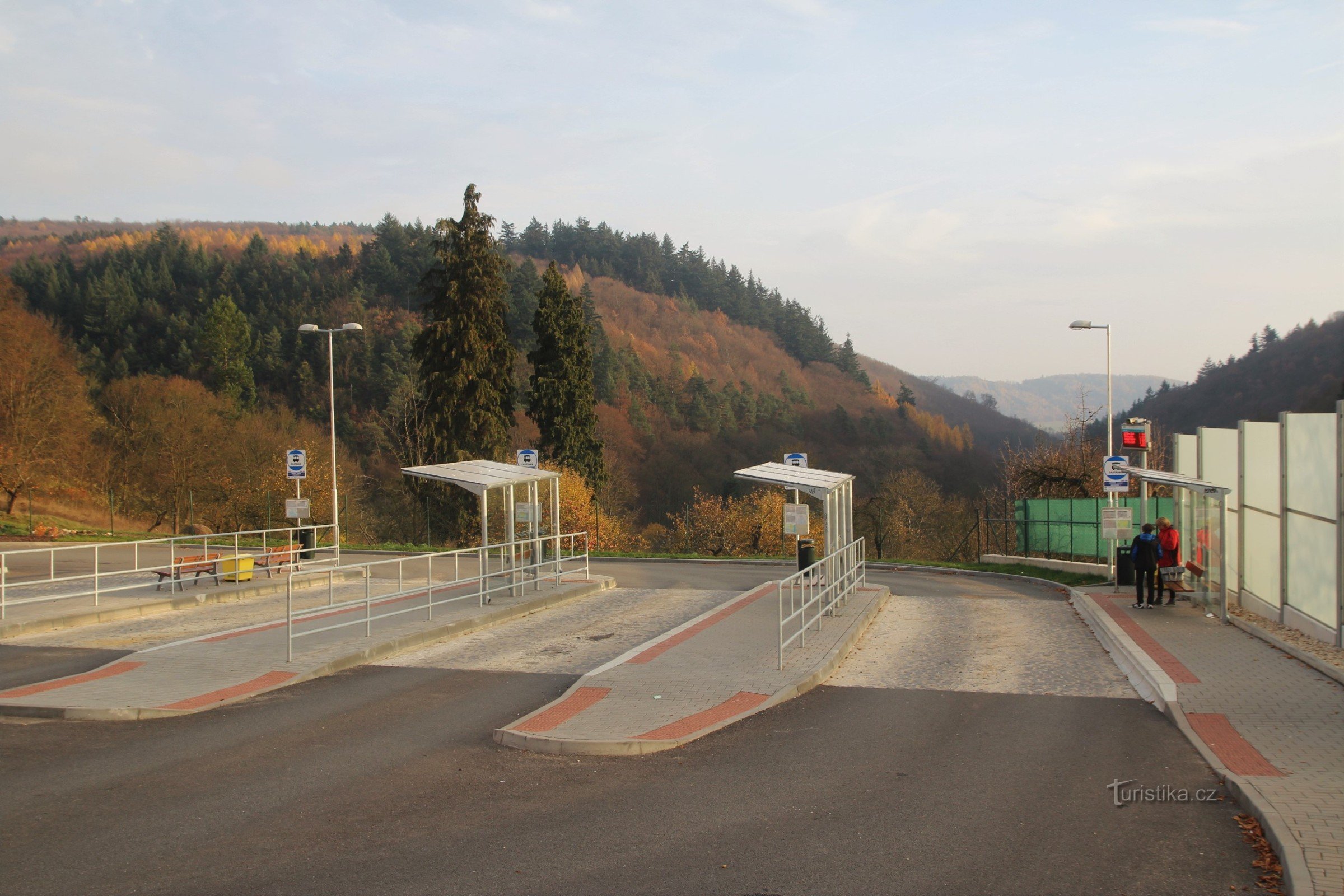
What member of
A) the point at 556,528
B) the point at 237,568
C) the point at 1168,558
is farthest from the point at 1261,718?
the point at 237,568

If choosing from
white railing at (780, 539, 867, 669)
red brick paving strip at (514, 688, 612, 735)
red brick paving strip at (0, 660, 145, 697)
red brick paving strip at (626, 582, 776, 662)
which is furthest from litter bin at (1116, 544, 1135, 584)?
red brick paving strip at (0, 660, 145, 697)

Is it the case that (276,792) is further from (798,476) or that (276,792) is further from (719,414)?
(719,414)

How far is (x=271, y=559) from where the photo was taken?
23641mm

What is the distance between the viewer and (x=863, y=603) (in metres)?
19.0

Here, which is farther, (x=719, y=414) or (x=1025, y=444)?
(x=1025, y=444)

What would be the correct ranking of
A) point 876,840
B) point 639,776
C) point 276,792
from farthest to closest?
1. point 639,776
2. point 276,792
3. point 876,840

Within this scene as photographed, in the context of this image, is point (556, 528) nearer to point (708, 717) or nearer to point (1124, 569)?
point (708, 717)

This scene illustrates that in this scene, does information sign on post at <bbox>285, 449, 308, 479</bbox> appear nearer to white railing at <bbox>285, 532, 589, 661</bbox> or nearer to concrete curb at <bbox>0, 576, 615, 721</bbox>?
white railing at <bbox>285, 532, 589, 661</bbox>

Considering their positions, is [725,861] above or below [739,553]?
above

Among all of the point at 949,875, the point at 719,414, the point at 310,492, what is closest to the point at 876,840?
the point at 949,875

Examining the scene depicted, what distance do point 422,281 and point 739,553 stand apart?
19747mm

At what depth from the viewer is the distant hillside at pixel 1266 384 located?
6153 centimetres

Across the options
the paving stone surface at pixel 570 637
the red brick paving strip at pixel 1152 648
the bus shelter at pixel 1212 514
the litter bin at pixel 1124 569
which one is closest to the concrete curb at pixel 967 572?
the litter bin at pixel 1124 569

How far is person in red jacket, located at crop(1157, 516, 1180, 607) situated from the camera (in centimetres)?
1808
